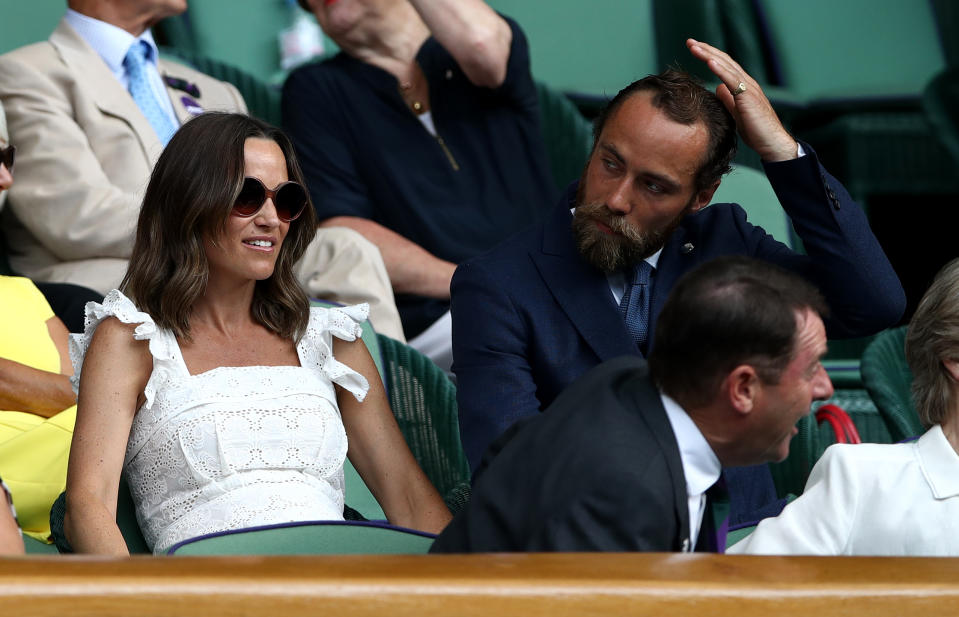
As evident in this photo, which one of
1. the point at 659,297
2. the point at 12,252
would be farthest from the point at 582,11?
the point at 659,297

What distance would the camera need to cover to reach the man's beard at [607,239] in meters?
2.33

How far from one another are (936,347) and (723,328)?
0.59 metres

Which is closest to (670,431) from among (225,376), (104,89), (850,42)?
(225,376)

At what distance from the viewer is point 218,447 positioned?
2.26 meters

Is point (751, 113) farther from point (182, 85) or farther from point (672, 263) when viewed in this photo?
point (182, 85)

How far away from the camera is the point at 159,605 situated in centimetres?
115

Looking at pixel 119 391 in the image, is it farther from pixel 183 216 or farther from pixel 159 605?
pixel 159 605

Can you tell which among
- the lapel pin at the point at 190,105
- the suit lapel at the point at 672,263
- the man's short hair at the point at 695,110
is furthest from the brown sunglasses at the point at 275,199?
the lapel pin at the point at 190,105

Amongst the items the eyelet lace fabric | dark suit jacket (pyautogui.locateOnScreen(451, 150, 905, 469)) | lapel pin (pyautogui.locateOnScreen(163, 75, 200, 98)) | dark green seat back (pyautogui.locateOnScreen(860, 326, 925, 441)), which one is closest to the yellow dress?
the eyelet lace fabric

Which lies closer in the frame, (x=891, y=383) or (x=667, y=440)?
(x=667, y=440)

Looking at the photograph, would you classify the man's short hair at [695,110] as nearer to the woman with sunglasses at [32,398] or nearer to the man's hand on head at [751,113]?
the man's hand on head at [751,113]

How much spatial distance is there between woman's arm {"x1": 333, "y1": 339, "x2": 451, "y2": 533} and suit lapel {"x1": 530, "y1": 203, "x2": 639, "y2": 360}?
40 cm

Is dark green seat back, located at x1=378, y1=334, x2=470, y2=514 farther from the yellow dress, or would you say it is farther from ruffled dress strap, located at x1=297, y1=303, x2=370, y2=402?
the yellow dress

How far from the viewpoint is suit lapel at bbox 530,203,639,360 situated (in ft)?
7.55
